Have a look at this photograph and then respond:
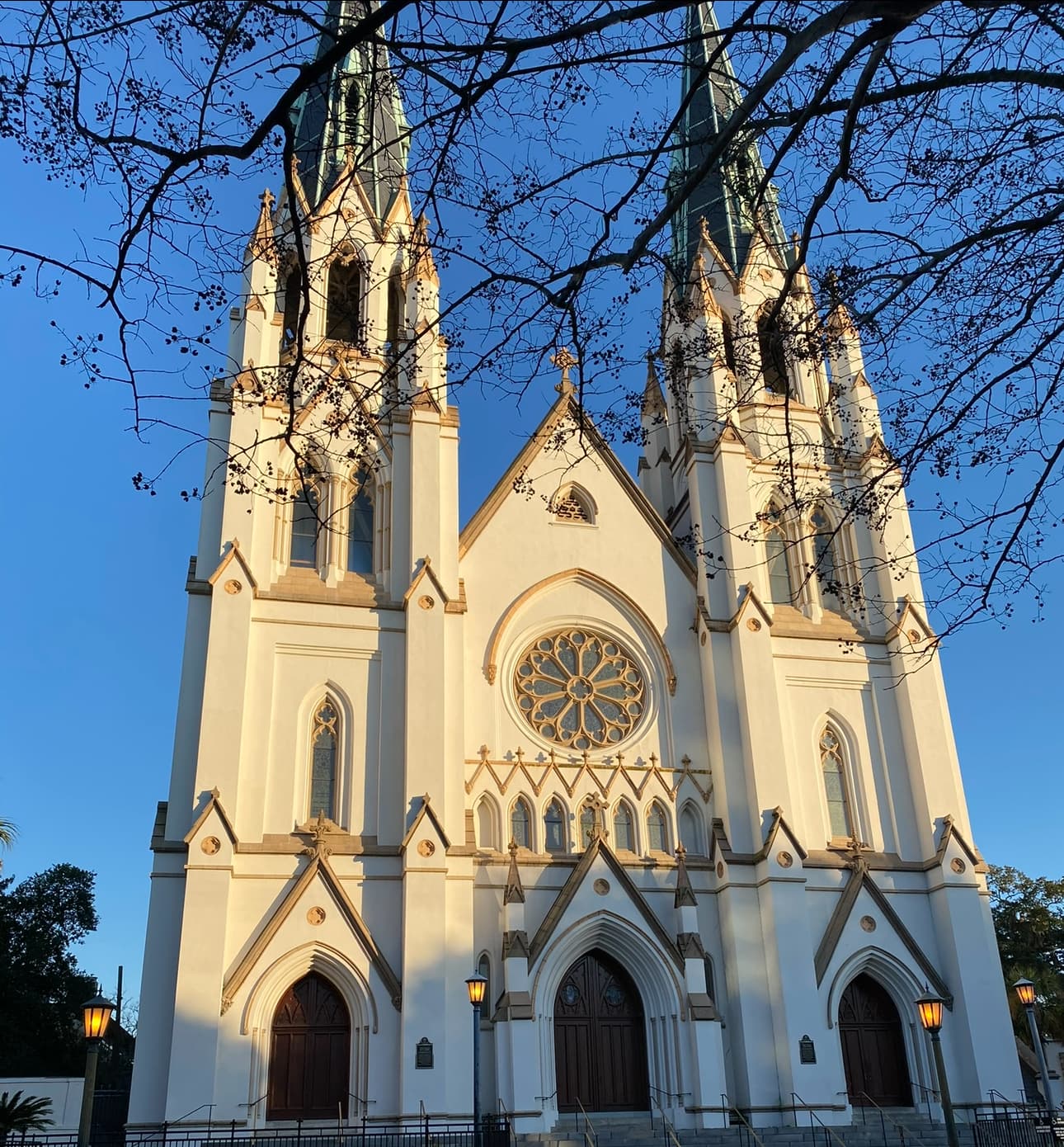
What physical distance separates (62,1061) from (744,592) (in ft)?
78.1

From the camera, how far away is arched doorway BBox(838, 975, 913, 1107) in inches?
818

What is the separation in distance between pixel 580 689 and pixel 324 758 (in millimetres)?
5697

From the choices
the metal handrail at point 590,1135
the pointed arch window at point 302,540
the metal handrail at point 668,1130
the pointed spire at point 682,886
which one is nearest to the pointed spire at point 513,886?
the pointed spire at point 682,886

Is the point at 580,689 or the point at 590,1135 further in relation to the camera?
the point at 580,689

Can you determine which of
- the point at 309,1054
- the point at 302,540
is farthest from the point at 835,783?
the point at 302,540

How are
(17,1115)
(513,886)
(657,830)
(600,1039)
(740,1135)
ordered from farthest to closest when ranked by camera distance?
(657,830) < (600,1039) < (513,886) < (740,1135) < (17,1115)

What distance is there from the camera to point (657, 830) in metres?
22.2

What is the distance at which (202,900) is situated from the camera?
1852 centimetres

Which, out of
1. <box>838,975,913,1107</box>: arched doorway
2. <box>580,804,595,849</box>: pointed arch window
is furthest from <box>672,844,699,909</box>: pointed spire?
<box>838,975,913,1107</box>: arched doorway

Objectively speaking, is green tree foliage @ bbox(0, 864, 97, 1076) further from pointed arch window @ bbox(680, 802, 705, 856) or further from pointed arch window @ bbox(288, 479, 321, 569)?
pointed arch window @ bbox(680, 802, 705, 856)

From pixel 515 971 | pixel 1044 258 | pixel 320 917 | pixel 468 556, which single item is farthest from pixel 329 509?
pixel 1044 258

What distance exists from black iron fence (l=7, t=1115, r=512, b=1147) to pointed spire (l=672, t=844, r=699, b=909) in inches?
200

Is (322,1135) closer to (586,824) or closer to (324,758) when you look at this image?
(324,758)

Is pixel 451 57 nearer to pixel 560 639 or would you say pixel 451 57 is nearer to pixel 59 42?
pixel 59 42
